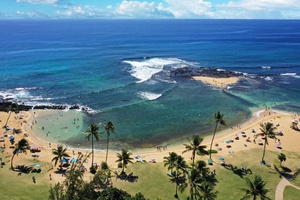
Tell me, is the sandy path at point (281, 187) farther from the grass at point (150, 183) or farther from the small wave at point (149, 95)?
the small wave at point (149, 95)

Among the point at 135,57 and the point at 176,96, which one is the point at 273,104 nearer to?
the point at 176,96

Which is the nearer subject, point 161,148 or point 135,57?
point 161,148

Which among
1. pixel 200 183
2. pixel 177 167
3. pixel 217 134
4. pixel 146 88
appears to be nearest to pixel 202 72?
pixel 146 88

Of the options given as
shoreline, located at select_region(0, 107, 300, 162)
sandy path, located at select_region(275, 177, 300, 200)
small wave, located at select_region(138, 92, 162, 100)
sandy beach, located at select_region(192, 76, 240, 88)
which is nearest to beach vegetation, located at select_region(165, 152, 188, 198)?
shoreline, located at select_region(0, 107, 300, 162)

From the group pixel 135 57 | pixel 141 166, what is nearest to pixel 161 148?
pixel 141 166

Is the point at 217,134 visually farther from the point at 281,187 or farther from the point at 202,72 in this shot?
the point at 202,72

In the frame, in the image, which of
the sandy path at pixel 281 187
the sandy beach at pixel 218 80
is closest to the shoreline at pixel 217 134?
the sandy path at pixel 281 187
